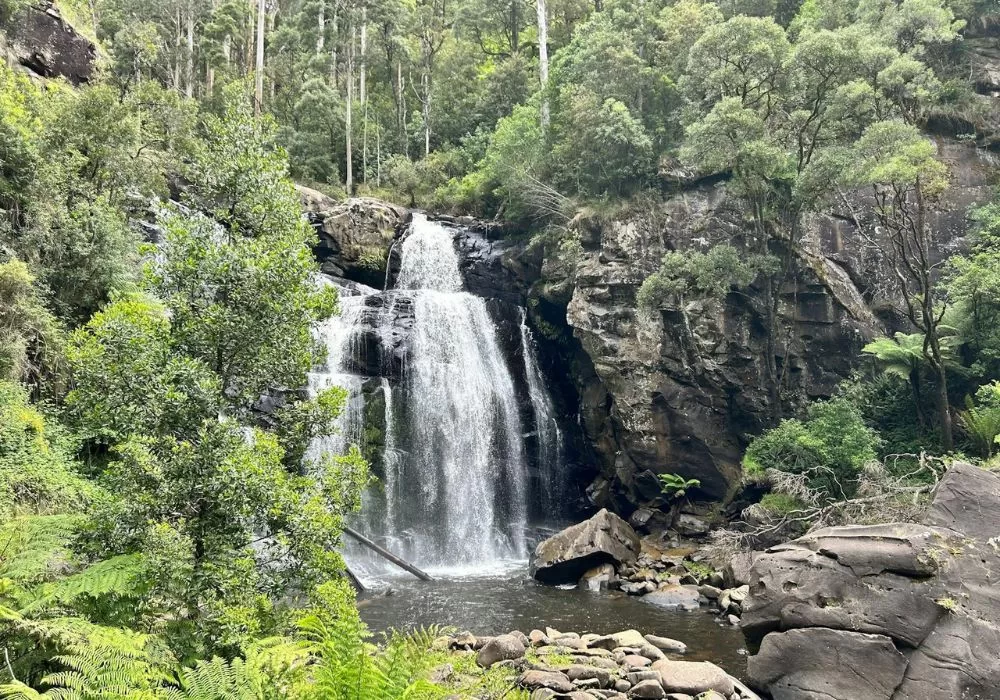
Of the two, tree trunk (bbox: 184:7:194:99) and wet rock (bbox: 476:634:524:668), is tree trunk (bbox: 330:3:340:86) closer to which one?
tree trunk (bbox: 184:7:194:99)

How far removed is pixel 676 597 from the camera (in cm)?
1452

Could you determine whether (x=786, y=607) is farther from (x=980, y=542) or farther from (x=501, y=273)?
(x=501, y=273)

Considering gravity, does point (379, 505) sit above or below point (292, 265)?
below

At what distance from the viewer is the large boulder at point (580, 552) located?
16.4m

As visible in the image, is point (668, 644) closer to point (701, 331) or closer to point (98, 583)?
point (98, 583)

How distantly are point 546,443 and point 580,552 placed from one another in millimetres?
6853

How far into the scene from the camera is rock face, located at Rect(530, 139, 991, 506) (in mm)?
19250

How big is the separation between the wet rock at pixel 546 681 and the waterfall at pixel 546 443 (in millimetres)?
13518

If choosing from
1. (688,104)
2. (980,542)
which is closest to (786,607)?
(980,542)

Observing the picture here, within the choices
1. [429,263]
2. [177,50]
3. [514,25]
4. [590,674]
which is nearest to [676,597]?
[590,674]

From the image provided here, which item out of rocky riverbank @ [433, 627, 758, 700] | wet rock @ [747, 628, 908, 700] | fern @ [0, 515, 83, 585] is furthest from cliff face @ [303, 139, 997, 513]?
fern @ [0, 515, 83, 585]

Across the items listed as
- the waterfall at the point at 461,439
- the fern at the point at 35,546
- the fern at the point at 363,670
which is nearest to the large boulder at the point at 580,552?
the waterfall at the point at 461,439

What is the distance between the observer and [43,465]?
9.52 meters

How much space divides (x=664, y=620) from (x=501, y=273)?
55.8 feet
